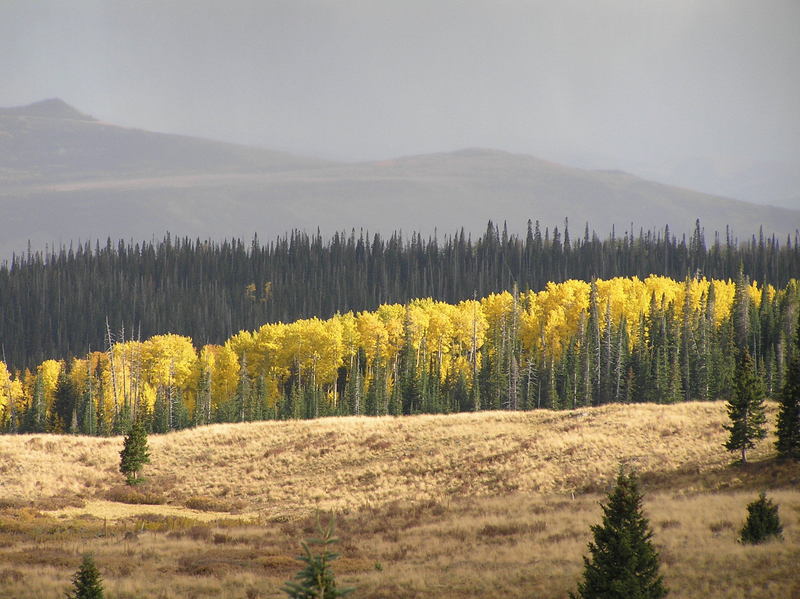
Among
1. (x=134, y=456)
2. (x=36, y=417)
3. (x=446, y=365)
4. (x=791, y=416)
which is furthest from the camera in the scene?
(x=446, y=365)

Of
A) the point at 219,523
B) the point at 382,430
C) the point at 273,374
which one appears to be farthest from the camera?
the point at 273,374

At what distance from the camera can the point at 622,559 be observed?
24.2 metres

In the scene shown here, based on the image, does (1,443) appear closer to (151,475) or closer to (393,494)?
(151,475)

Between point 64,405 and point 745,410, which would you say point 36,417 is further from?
point 745,410

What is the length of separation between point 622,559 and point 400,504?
27057 millimetres

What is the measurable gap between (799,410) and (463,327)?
92.1 meters

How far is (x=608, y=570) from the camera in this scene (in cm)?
2402

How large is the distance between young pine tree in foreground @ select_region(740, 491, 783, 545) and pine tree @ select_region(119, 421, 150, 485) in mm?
39355

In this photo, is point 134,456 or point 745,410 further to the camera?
point 134,456

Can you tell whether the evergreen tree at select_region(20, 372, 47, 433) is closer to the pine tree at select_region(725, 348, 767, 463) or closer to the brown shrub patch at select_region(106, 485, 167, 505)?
the brown shrub patch at select_region(106, 485, 167, 505)

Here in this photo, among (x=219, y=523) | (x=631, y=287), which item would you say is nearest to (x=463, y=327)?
(x=631, y=287)

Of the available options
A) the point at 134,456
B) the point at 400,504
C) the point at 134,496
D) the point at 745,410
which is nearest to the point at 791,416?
the point at 745,410

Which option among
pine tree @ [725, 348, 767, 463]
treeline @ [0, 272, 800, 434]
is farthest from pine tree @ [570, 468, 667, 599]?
treeline @ [0, 272, 800, 434]

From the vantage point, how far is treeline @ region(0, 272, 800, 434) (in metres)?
104
